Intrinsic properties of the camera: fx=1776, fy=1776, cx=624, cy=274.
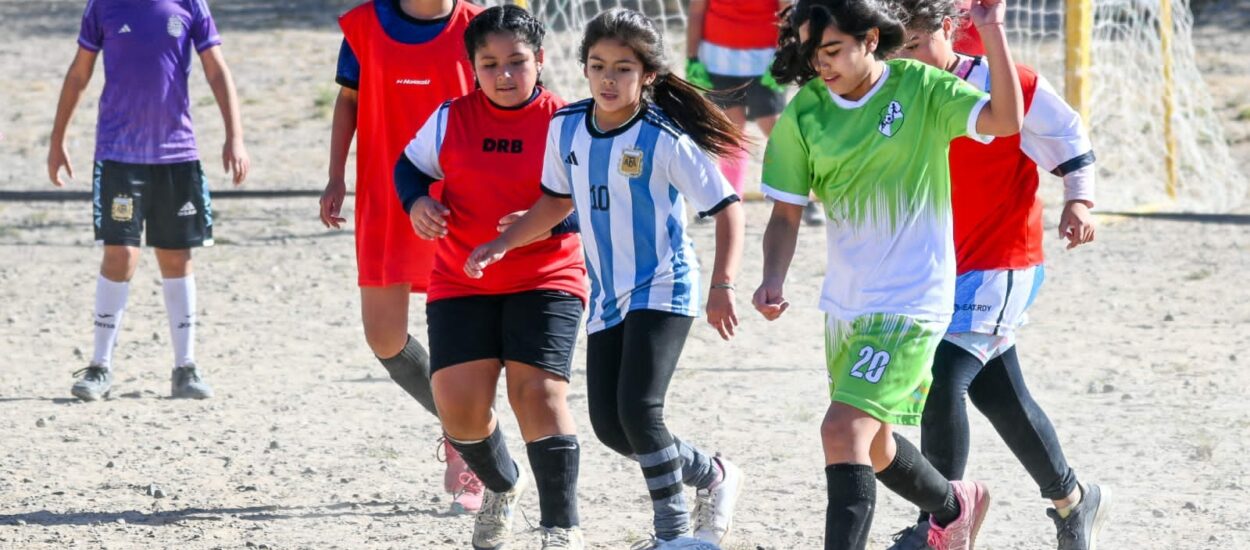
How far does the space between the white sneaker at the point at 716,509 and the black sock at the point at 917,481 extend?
0.61 m

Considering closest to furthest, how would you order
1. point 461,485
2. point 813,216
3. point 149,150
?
point 461,485
point 149,150
point 813,216

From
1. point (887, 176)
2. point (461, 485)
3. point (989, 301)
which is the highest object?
point (887, 176)

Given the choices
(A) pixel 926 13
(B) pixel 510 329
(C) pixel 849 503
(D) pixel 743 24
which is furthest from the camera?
(D) pixel 743 24

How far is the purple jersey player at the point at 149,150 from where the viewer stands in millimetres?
6652

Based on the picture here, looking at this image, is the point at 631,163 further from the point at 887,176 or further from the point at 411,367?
the point at 411,367

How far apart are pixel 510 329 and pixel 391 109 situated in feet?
2.87

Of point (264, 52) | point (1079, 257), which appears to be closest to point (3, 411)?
point (1079, 257)

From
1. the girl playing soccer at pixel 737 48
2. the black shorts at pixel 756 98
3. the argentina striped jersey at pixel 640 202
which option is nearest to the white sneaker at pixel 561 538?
the argentina striped jersey at pixel 640 202

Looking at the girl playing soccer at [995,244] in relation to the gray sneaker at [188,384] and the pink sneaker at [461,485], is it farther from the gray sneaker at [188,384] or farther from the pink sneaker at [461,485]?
the gray sneaker at [188,384]

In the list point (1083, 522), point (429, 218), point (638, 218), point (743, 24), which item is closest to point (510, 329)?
point (429, 218)

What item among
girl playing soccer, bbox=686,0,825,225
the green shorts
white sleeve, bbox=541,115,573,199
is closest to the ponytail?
white sleeve, bbox=541,115,573,199

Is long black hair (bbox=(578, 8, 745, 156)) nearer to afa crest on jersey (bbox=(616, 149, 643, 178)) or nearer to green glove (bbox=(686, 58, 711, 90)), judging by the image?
afa crest on jersey (bbox=(616, 149, 643, 178))

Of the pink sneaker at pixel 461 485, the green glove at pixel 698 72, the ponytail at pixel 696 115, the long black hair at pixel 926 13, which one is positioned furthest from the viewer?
the green glove at pixel 698 72

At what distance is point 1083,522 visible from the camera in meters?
4.70
